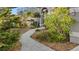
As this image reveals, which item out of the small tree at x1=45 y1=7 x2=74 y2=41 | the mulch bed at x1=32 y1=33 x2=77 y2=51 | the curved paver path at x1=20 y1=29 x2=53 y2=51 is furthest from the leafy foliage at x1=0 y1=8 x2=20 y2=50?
the small tree at x1=45 y1=7 x2=74 y2=41

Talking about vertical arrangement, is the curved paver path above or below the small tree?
below

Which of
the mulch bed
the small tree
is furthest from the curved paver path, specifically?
the small tree

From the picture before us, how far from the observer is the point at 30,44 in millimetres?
3314

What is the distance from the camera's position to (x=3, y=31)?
10.9 ft

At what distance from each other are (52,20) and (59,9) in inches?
6.5

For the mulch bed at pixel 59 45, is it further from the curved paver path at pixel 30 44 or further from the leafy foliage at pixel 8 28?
the leafy foliage at pixel 8 28

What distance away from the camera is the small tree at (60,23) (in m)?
3.30

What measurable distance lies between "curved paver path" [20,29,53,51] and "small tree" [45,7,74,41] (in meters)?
0.21

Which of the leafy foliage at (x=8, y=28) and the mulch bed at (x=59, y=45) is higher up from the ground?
the leafy foliage at (x=8, y=28)

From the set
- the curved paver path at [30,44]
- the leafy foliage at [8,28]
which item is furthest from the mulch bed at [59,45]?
the leafy foliage at [8,28]

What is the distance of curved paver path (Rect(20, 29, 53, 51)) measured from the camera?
331 cm

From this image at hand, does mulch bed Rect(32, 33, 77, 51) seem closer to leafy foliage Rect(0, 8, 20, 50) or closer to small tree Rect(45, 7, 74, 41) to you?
small tree Rect(45, 7, 74, 41)

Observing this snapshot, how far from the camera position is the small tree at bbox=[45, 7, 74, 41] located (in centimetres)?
330

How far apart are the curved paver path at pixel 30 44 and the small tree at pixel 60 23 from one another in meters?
0.21
